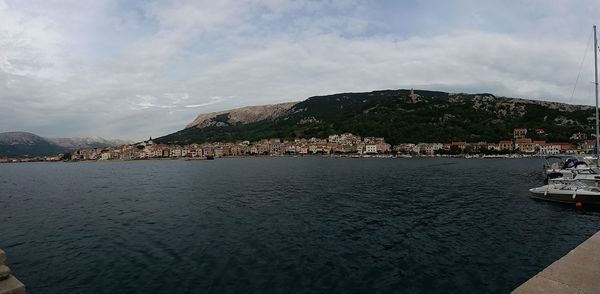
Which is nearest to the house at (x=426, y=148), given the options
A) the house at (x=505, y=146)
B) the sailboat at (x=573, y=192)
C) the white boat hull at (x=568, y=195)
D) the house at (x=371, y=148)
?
the house at (x=371, y=148)

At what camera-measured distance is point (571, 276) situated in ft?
26.1

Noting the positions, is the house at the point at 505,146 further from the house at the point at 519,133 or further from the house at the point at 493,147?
the house at the point at 519,133

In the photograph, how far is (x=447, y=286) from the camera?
14.1 m

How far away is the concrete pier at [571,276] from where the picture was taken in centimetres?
720

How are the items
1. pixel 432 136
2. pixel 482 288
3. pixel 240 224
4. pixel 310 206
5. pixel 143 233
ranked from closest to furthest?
pixel 482 288 < pixel 143 233 < pixel 240 224 < pixel 310 206 < pixel 432 136

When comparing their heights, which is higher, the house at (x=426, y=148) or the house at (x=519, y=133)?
the house at (x=519, y=133)

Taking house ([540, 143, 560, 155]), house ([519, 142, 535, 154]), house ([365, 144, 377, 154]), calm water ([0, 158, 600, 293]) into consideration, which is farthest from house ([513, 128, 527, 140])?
calm water ([0, 158, 600, 293])

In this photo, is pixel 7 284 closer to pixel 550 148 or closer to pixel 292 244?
pixel 292 244

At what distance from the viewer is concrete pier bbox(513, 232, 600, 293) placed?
23.6 feet

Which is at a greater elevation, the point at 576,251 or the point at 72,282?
the point at 576,251

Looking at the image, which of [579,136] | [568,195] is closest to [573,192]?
[568,195]

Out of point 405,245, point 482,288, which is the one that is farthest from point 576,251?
point 405,245

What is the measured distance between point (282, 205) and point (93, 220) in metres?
15.9

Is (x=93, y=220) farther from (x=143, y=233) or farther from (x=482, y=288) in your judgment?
(x=482, y=288)
